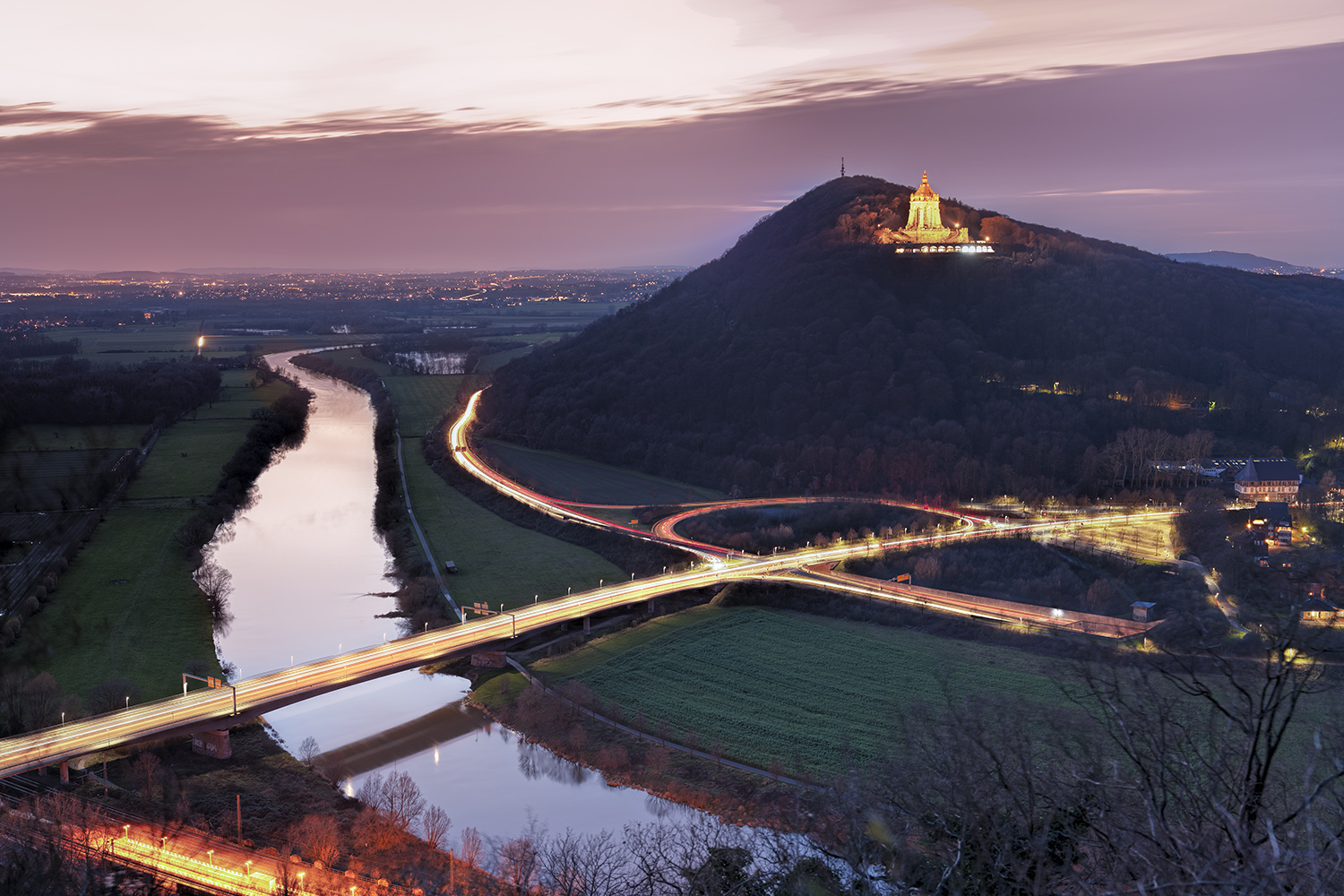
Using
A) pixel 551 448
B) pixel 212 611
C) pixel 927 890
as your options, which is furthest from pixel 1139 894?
pixel 551 448

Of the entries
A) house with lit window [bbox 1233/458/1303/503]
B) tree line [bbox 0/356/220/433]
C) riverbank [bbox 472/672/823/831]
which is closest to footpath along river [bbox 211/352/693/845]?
riverbank [bbox 472/672/823/831]

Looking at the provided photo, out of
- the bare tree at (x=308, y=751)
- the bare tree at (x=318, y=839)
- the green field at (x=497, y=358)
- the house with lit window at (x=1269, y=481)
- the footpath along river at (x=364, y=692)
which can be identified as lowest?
the footpath along river at (x=364, y=692)

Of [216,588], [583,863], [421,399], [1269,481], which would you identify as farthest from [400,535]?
[421,399]

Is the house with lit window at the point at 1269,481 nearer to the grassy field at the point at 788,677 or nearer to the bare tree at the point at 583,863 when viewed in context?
the grassy field at the point at 788,677

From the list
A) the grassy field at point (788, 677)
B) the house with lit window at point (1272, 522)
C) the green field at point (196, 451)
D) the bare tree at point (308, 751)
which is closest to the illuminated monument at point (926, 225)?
the house with lit window at point (1272, 522)

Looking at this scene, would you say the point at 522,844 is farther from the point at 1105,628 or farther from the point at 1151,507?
the point at 1151,507

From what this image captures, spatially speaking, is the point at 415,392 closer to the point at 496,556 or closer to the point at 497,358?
the point at 497,358
